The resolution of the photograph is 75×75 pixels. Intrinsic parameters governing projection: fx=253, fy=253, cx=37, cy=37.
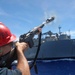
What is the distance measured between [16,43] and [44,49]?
672 inches

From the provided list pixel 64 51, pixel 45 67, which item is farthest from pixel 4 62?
pixel 64 51

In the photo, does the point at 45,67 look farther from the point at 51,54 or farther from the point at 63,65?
the point at 51,54

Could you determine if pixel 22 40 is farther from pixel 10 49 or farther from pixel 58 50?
pixel 58 50

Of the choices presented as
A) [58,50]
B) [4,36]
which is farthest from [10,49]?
[58,50]

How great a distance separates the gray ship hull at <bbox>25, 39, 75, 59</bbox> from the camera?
17.9 meters

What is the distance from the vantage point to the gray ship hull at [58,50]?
17922mm

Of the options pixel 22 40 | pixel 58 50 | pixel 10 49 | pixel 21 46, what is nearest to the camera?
pixel 10 49

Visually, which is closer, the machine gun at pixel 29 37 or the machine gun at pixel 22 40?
the machine gun at pixel 22 40

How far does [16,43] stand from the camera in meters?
2.74

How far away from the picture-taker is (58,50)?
18734 millimetres

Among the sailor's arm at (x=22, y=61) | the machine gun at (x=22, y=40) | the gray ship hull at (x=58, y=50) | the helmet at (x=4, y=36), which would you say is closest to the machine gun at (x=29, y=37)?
the machine gun at (x=22, y=40)

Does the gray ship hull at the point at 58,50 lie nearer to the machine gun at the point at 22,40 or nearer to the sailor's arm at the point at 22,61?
the machine gun at the point at 22,40

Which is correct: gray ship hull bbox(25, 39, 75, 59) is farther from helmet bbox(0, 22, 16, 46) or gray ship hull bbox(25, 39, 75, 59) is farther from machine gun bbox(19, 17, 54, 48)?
helmet bbox(0, 22, 16, 46)

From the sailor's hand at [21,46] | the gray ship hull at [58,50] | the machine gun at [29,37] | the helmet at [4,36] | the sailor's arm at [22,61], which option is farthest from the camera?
the gray ship hull at [58,50]
